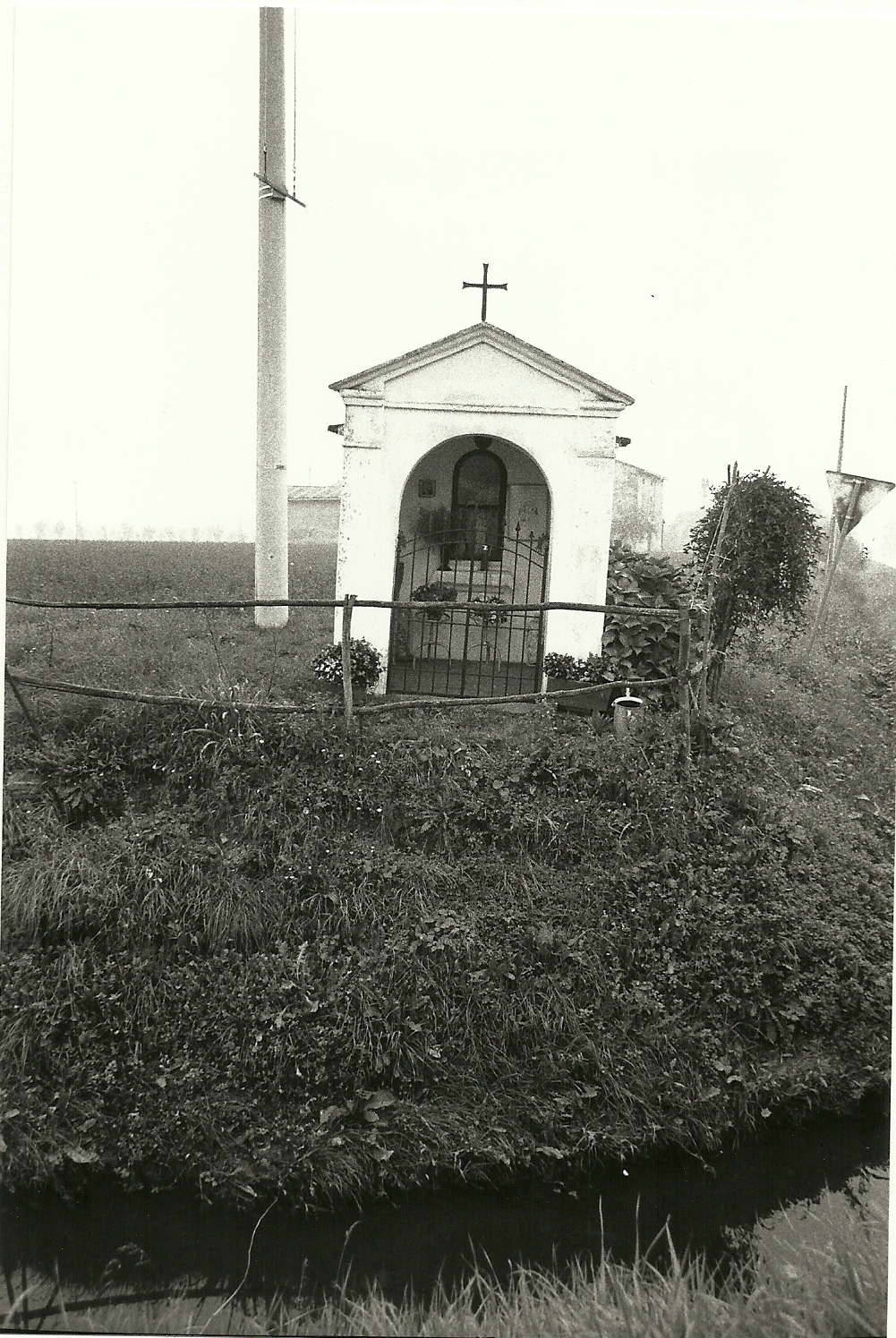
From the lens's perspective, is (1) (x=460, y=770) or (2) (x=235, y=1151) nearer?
(2) (x=235, y=1151)

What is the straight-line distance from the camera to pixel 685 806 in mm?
5977

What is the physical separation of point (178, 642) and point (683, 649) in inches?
169

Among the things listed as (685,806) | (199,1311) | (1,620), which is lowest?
(199,1311)

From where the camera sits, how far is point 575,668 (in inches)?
279

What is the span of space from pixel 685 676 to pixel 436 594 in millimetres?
2416

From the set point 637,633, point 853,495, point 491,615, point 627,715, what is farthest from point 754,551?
point 491,615

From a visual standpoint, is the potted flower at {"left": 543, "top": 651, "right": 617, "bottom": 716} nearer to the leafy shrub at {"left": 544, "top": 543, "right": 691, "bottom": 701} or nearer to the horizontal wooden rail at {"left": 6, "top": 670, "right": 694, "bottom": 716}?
the leafy shrub at {"left": 544, "top": 543, "right": 691, "bottom": 701}

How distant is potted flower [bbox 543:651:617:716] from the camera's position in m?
6.89

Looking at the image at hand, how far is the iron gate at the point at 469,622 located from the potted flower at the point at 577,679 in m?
0.30

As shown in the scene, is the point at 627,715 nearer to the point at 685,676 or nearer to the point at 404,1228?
the point at 685,676

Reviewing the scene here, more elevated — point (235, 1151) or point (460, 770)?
point (460, 770)

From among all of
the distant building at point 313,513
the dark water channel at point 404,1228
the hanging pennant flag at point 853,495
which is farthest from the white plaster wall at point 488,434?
the dark water channel at point 404,1228

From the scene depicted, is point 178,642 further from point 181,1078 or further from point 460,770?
point 181,1078

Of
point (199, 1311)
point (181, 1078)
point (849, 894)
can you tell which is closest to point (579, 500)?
point (849, 894)
